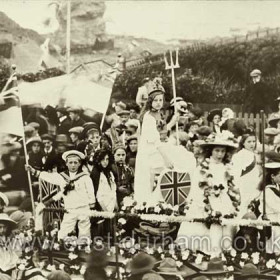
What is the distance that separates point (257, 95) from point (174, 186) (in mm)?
830

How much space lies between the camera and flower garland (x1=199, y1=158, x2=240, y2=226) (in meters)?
4.00

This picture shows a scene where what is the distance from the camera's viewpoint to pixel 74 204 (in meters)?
4.20

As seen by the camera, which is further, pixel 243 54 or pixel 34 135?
pixel 34 135

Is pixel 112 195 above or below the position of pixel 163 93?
below

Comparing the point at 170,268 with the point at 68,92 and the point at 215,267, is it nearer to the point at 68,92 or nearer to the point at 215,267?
the point at 215,267

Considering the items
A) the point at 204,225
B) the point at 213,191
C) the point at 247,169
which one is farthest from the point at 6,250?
the point at 247,169

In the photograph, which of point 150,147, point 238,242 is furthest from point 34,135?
point 238,242

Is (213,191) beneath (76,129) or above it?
beneath

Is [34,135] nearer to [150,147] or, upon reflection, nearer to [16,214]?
[16,214]

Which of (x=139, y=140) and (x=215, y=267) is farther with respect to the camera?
(x=139, y=140)

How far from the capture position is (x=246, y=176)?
4.00m

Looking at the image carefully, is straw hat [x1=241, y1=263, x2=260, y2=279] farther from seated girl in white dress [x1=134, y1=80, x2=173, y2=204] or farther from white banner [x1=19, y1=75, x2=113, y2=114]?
white banner [x1=19, y1=75, x2=113, y2=114]

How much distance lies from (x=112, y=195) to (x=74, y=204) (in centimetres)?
28

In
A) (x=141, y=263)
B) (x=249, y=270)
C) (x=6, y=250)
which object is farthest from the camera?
(x=6, y=250)
